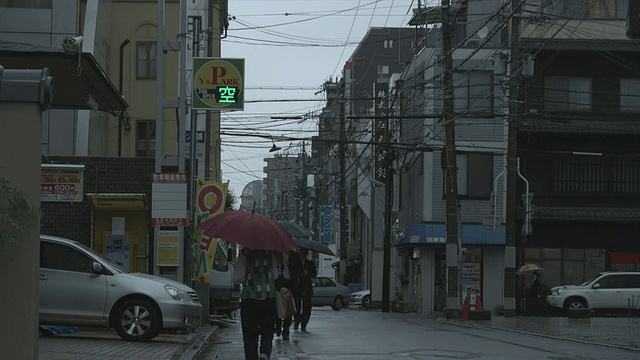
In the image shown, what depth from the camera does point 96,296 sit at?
17.5 meters

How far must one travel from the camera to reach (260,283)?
39.6 ft

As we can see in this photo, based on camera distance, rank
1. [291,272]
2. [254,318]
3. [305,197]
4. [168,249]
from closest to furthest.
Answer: [254,318] → [291,272] → [168,249] → [305,197]

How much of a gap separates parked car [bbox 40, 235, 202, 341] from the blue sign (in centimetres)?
5600

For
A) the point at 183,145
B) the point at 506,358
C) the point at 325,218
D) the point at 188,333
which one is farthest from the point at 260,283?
the point at 325,218

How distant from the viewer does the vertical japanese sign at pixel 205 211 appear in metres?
24.3

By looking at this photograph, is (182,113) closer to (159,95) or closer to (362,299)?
(159,95)

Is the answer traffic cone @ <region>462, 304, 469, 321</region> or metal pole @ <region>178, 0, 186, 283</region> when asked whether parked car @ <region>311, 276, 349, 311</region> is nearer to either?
traffic cone @ <region>462, 304, 469, 321</region>

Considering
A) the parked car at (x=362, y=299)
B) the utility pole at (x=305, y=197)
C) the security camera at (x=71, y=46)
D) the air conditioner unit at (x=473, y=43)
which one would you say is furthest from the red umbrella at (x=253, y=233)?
the utility pole at (x=305, y=197)

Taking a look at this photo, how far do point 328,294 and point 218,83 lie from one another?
92.9 ft

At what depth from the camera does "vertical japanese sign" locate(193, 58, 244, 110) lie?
73.2 feet

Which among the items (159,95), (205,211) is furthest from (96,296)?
(205,211)

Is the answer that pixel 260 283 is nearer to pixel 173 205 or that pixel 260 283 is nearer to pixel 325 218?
pixel 173 205

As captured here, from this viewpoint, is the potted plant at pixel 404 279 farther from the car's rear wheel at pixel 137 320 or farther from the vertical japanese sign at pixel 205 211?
the car's rear wheel at pixel 137 320

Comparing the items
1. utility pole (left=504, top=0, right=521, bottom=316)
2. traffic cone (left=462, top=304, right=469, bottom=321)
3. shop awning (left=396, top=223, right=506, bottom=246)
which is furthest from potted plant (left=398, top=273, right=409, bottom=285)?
traffic cone (left=462, top=304, right=469, bottom=321)
